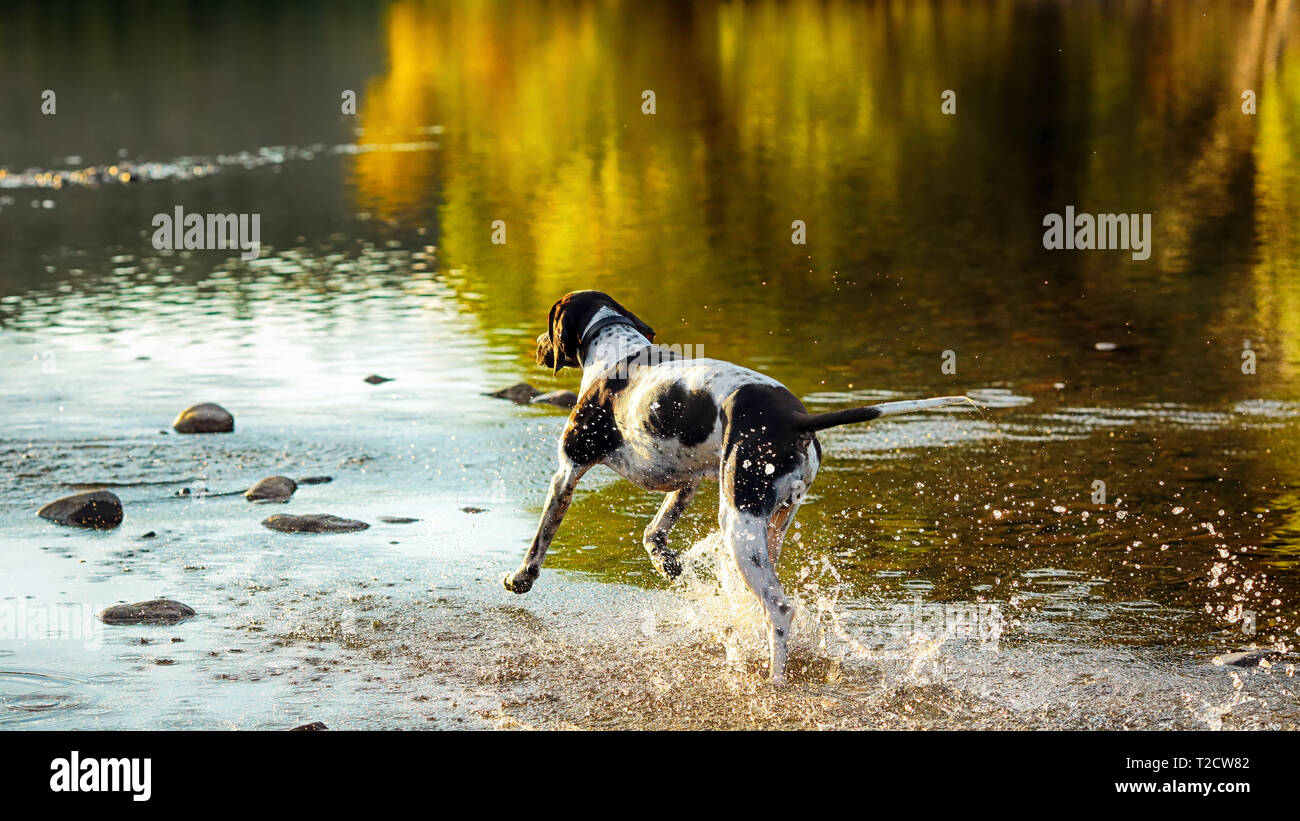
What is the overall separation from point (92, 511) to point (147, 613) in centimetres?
181

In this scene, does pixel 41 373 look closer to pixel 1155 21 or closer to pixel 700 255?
pixel 700 255

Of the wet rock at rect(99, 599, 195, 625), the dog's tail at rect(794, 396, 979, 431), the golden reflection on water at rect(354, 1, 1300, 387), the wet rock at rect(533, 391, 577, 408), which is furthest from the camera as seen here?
the golden reflection on water at rect(354, 1, 1300, 387)

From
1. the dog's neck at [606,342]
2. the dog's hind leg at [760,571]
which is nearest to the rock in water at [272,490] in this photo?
the dog's neck at [606,342]

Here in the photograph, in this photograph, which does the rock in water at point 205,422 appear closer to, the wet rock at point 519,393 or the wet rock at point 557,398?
the wet rock at point 519,393

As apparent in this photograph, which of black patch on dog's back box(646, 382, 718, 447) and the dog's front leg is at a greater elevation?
black patch on dog's back box(646, 382, 718, 447)

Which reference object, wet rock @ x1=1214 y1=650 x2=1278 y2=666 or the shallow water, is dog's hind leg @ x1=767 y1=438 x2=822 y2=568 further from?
wet rock @ x1=1214 y1=650 x2=1278 y2=666

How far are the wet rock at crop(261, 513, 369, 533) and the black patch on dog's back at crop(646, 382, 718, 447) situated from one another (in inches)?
95.8

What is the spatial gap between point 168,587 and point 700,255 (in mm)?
13799

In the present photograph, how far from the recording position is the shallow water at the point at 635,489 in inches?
275

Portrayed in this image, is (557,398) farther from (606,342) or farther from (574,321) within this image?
(606,342)

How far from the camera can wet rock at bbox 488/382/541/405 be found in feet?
41.6

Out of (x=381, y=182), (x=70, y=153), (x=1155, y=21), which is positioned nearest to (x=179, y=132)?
(x=70, y=153)

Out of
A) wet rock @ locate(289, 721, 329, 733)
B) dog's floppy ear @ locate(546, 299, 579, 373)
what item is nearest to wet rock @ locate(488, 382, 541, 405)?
dog's floppy ear @ locate(546, 299, 579, 373)

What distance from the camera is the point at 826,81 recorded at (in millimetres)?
49688
